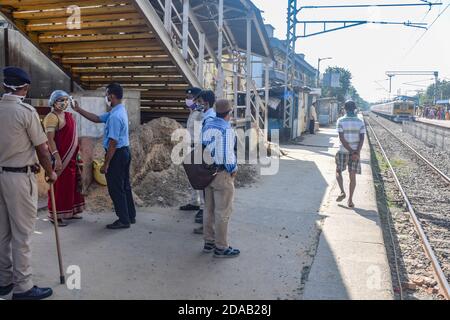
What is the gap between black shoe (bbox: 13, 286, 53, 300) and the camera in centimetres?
348

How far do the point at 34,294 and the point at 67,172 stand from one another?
225cm

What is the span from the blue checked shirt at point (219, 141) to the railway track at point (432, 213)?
2.67 m

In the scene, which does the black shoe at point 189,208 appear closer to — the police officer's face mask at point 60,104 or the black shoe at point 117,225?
the black shoe at point 117,225

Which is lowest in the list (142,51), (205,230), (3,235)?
(205,230)

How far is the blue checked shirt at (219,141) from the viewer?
4.54 metres

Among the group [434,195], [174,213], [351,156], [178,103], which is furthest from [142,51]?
[434,195]

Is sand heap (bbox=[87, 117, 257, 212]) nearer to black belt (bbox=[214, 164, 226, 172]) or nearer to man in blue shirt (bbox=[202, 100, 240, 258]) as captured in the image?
man in blue shirt (bbox=[202, 100, 240, 258])

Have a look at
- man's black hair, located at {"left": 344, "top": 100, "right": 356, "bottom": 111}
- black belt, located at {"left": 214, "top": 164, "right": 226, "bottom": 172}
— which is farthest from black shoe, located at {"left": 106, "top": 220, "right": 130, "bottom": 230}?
man's black hair, located at {"left": 344, "top": 100, "right": 356, "bottom": 111}

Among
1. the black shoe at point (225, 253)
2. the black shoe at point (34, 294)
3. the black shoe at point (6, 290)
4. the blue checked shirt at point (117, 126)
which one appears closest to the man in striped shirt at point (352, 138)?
the black shoe at point (225, 253)
